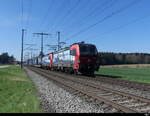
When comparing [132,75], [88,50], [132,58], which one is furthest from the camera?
[132,58]

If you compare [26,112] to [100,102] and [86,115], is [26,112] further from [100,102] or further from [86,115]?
[100,102]

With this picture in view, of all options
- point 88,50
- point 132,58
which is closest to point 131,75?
point 88,50

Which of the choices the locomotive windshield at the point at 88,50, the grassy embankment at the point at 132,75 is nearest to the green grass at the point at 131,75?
the grassy embankment at the point at 132,75

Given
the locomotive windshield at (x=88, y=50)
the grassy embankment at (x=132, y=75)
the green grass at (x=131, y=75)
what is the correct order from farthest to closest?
the locomotive windshield at (x=88, y=50) < the grassy embankment at (x=132, y=75) < the green grass at (x=131, y=75)

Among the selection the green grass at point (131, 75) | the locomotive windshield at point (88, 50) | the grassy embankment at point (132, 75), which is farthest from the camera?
the locomotive windshield at point (88, 50)

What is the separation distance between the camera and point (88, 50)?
2655 centimetres

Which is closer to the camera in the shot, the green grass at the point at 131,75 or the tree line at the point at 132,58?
the green grass at the point at 131,75

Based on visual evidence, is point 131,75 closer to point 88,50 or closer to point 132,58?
point 88,50

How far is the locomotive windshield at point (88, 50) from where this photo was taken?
26.1 meters

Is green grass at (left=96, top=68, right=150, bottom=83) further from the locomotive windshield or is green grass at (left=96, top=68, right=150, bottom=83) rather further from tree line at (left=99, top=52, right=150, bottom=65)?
tree line at (left=99, top=52, right=150, bottom=65)

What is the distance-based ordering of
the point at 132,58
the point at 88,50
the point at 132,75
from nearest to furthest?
the point at 88,50
the point at 132,75
the point at 132,58

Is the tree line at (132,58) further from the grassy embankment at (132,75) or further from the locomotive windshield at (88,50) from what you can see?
the locomotive windshield at (88,50)

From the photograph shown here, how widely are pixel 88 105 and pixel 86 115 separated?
1.87 metres

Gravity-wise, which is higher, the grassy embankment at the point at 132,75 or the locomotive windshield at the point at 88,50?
the locomotive windshield at the point at 88,50
